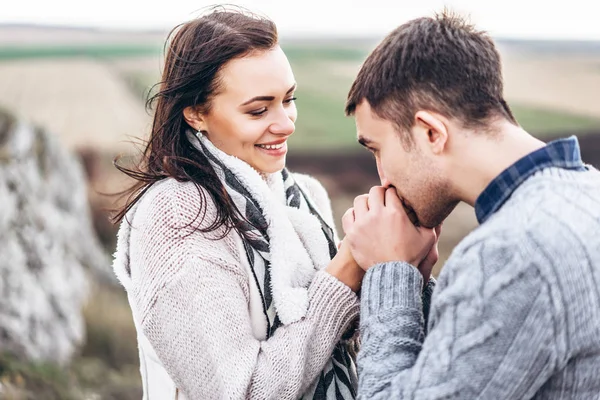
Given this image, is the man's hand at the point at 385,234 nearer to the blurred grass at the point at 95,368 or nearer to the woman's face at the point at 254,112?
the woman's face at the point at 254,112

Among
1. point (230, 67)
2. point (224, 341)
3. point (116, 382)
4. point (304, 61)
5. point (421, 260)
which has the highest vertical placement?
point (230, 67)

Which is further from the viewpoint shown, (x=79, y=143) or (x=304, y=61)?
(x=304, y=61)

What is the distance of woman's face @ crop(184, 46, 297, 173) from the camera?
8.29ft

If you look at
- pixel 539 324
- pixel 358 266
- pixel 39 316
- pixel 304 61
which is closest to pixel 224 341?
pixel 358 266

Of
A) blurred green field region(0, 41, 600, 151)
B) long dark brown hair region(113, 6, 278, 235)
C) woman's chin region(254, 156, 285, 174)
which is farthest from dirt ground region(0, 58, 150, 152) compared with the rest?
woman's chin region(254, 156, 285, 174)

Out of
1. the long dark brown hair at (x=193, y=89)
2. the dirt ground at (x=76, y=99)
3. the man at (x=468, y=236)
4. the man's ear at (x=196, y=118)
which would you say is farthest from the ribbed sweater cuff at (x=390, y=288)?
the dirt ground at (x=76, y=99)

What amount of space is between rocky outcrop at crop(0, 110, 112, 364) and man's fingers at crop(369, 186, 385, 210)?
4.20 m

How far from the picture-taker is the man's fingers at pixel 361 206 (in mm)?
2331

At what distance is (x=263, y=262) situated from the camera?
243 centimetres

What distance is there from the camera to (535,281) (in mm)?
1576

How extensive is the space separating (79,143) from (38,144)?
11.7 feet

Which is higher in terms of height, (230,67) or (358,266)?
(230,67)

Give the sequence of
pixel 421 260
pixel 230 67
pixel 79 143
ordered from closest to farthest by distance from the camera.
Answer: pixel 421 260 → pixel 230 67 → pixel 79 143

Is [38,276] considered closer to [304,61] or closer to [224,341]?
[224,341]
